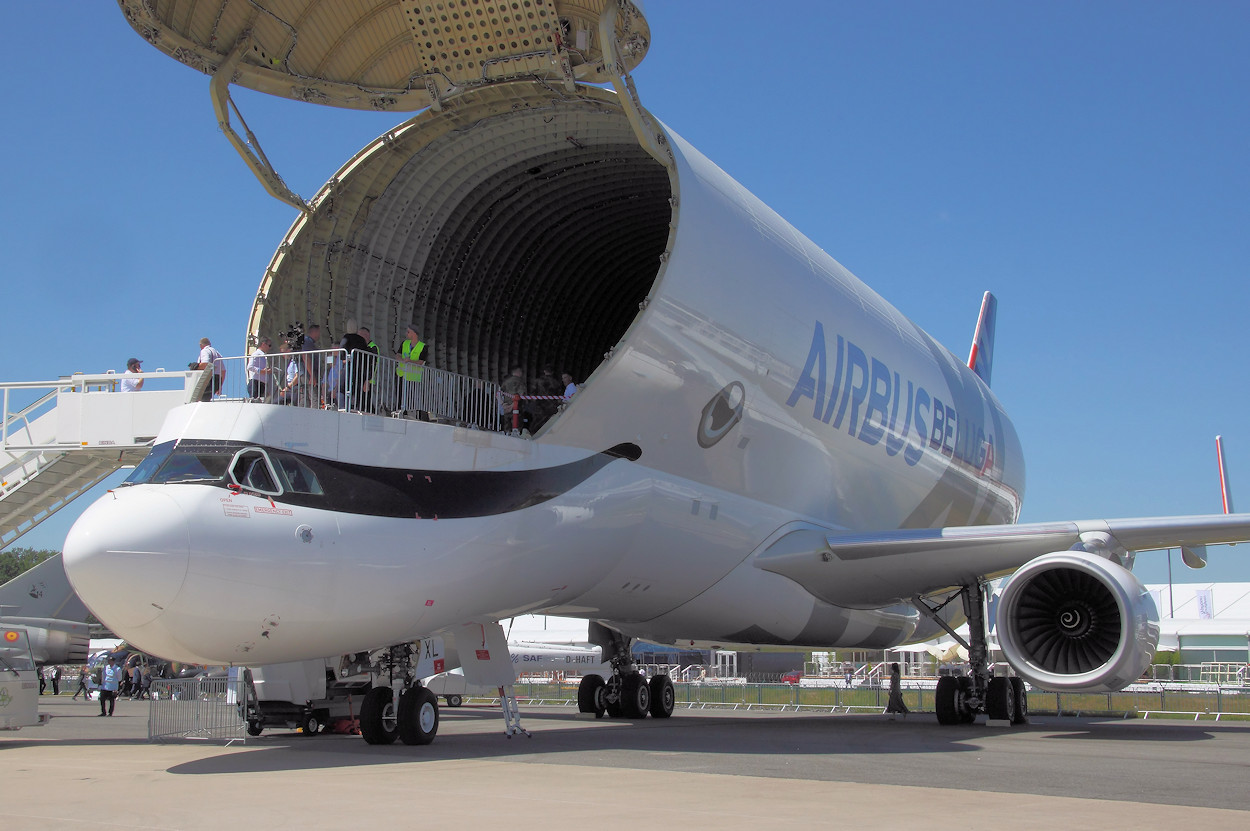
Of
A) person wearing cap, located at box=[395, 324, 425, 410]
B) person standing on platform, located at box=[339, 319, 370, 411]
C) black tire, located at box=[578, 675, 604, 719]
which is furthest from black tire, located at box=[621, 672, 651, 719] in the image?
person standing on platform, located at box=[339, 319, 370, 411]

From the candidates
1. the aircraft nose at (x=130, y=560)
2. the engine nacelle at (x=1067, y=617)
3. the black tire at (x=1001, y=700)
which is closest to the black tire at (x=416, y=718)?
the aircraft nose at (x=130, y=560)

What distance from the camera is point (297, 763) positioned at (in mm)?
10242

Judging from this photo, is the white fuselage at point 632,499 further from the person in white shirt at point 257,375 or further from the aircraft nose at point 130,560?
the person in white shirt at point 257,375

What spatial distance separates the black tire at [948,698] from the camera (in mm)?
17312

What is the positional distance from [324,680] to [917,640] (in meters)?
11.3

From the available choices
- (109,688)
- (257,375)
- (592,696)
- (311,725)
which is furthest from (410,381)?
(109,688)

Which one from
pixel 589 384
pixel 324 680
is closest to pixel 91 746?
pixel 324 680

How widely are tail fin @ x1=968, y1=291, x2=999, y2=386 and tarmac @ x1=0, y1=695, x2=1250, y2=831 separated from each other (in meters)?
16.4

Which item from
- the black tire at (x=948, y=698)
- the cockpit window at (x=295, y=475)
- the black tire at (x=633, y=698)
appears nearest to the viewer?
the cockpit window at (x=295, y=475)

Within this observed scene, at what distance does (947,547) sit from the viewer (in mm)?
15383

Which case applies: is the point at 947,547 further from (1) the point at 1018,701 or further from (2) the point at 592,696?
(2) the point at 592,696

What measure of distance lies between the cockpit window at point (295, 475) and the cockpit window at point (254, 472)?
8 centimetres

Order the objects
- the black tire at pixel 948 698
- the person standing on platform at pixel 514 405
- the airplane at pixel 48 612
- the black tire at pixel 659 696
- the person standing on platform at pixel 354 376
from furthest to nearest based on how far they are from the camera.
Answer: the airplane at pixel 48 612, the black tire at pixel 659 696, the black tire at pixel 948 698, the person standing on platform at pixel 514 405, the person standing on platform at pixel 354 376

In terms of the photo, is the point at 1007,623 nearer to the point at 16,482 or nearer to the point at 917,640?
the point at 917,640
